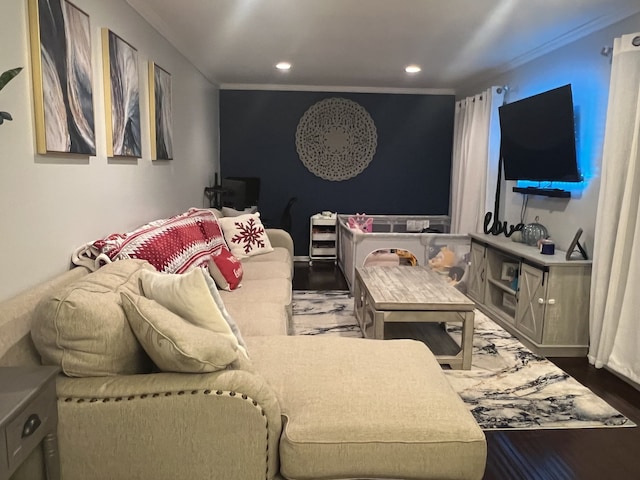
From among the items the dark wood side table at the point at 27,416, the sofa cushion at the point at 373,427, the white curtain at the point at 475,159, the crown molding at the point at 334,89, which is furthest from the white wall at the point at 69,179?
the white curtain at the point at 475,159

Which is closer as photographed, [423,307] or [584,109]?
[423,307]

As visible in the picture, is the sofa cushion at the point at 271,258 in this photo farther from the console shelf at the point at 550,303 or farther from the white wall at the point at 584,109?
the white wall at the point at 584,109

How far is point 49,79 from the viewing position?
200 centimetres

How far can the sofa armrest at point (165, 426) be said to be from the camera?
140 cm

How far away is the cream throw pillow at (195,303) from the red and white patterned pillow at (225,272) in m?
1.40

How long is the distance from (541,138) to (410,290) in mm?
1747

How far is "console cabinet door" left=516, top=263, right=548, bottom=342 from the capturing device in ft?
10.8

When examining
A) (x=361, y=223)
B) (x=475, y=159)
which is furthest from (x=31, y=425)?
(x=475, y=159)

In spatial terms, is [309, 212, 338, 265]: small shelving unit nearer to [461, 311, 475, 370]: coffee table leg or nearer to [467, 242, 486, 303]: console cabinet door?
[467, 242, 486, 303]: console cabinet door

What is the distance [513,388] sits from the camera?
277cm

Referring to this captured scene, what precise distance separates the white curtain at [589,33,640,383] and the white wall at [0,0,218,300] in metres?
2.91

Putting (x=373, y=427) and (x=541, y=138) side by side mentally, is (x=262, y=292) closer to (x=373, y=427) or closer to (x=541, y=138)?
(x=373, y=427)

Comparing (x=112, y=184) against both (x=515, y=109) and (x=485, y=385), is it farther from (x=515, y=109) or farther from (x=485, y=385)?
(x=515, y=109)

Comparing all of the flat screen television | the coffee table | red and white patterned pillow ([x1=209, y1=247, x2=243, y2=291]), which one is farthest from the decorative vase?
red and white patterned pillow ([x1=209, y1=247, x2=243, y2=291])
